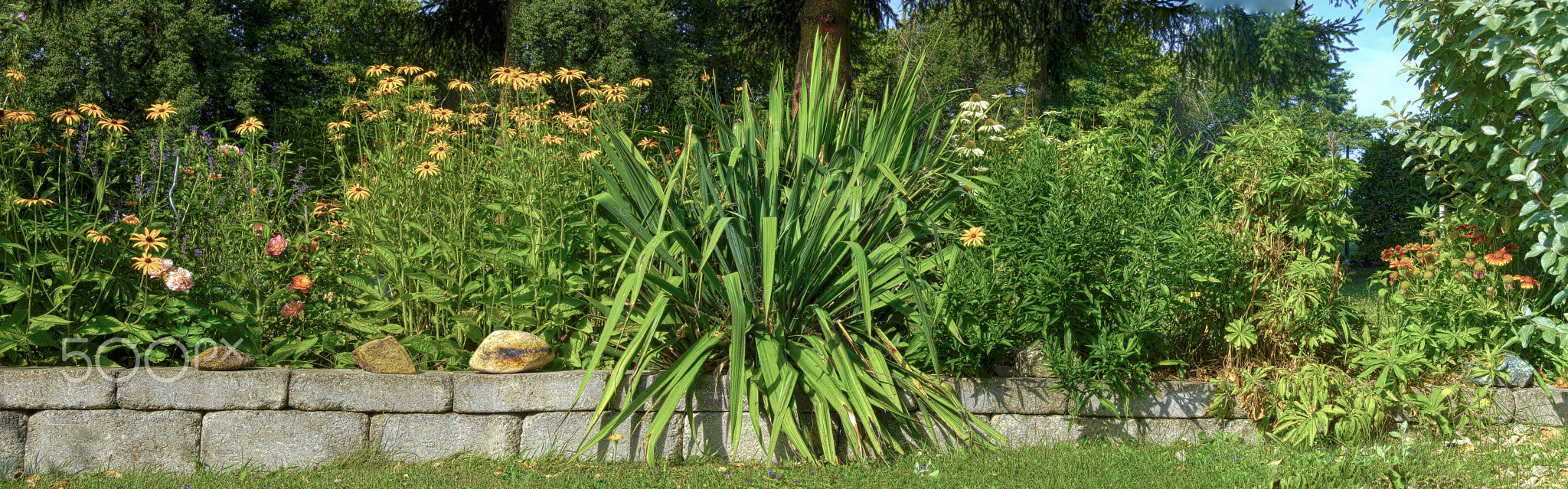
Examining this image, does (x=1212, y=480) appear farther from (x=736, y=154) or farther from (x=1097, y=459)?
(x=736, y=154)

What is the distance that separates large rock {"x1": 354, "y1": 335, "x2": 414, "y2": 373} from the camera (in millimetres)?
3270

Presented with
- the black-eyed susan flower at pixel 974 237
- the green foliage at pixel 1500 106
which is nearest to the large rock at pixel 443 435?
the black-eyed susan flower at pixel 974 237

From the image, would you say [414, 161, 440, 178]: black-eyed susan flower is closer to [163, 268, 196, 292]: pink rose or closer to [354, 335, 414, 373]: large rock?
[354, 335, 414, 373]: large rock

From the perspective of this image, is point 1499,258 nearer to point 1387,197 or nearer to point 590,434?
point 590,434

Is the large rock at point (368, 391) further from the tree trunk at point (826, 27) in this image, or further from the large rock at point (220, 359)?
the tree trunk at point (826, 27)

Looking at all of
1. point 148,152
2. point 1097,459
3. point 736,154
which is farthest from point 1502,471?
point 148,152

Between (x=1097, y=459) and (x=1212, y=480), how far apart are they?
0.39 meters

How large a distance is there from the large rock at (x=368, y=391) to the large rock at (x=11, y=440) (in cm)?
85

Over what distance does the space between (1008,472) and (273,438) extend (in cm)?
261

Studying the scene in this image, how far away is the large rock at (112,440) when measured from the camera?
3.04m

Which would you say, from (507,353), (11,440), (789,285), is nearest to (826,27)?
(789,285)

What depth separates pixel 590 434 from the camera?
335cm

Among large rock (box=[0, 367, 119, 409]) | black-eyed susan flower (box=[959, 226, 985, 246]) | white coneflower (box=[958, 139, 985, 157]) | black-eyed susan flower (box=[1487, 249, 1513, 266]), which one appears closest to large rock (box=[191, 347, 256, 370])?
large rock (box=[0, 367, 119, 409])

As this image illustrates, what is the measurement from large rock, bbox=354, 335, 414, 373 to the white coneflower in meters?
2.63
